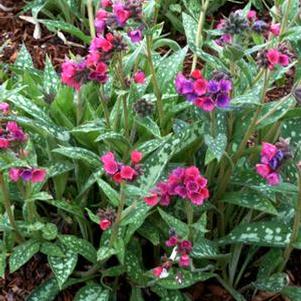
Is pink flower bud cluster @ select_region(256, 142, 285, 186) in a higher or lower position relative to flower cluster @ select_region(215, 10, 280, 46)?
lower

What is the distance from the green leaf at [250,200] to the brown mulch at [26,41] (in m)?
1.45

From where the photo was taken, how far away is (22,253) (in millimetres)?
2211

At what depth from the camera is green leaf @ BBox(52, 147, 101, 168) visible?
217 centimetres

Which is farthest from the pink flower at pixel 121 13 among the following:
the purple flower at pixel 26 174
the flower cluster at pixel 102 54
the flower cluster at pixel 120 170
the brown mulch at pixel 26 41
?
the brown mulch at pixel 26 41

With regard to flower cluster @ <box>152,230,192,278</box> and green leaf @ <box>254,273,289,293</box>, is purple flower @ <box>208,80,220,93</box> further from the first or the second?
green leaf @ <box>254,273,289,293</box>

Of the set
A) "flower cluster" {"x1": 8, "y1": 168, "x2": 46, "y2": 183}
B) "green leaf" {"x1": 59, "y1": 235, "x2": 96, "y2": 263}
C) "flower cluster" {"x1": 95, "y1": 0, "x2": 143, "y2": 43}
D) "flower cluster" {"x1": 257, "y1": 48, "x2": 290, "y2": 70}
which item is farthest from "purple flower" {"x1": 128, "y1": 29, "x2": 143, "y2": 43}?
"green leaf" {"x1": 59, "y1": 235, "x2": 96, "y2": 263}

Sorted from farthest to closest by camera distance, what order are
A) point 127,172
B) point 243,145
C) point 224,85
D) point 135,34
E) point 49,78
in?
point 49,78 < point 243,145 < point 135,34 < point 224,85 < point 127,172

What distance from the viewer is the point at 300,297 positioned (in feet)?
7.48

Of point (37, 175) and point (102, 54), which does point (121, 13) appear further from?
point (37, 175)

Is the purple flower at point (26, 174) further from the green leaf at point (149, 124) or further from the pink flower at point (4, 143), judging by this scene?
the green leaf at point (149, 124)

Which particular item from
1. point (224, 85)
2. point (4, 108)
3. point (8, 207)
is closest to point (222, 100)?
point (224, 85)

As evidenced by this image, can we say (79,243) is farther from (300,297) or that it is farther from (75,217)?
(300,297)

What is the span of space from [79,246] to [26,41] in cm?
169

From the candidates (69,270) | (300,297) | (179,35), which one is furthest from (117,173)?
(179,35)
